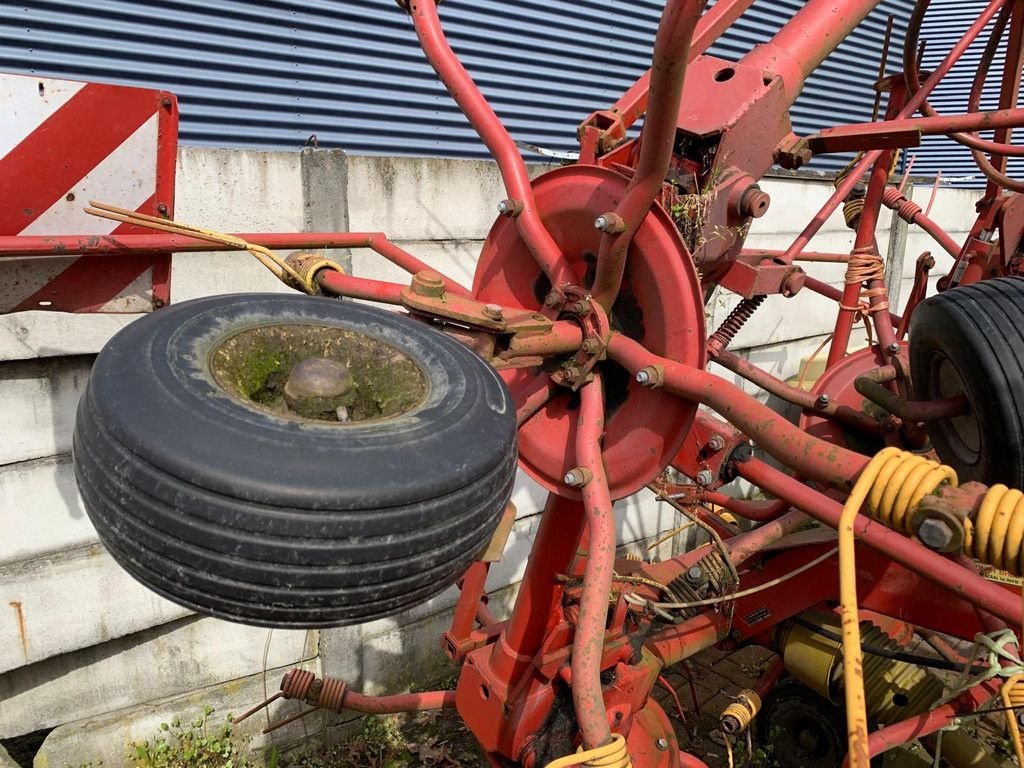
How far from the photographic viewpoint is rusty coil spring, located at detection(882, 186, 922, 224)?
3.17 m

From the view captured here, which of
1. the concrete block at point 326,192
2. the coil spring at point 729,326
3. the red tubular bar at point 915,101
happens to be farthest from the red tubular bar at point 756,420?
the concrete block at point 326,192

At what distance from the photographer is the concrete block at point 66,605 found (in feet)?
7.75

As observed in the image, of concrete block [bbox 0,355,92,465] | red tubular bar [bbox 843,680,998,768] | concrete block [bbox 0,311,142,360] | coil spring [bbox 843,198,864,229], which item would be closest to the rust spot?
concrete block [bbox 0,355,92,465]

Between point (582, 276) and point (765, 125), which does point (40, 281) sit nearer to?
point (582, 276)

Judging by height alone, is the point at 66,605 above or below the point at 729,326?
below

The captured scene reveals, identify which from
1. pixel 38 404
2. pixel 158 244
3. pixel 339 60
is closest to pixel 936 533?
pixel 158 244

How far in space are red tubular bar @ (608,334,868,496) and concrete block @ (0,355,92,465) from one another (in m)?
1.70

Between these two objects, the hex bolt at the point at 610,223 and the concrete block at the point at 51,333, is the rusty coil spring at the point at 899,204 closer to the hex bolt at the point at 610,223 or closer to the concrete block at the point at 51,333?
the hex bolt at the point at 610,223

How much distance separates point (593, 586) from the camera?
1.42 meters

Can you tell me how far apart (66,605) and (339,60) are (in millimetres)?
2701

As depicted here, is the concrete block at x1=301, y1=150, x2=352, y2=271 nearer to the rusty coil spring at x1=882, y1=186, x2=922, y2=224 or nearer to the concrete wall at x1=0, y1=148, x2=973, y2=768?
the concrete wall at x1=0, y1=148, x2=973, y2=768

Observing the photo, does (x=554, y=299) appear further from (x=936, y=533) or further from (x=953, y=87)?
(x=953, y=87)

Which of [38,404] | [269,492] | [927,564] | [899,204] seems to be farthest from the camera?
[899,204]

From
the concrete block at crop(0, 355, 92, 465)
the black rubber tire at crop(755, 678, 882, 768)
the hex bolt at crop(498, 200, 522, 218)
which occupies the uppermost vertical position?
the hex bolt at crop(498, 200, 522, 218)
